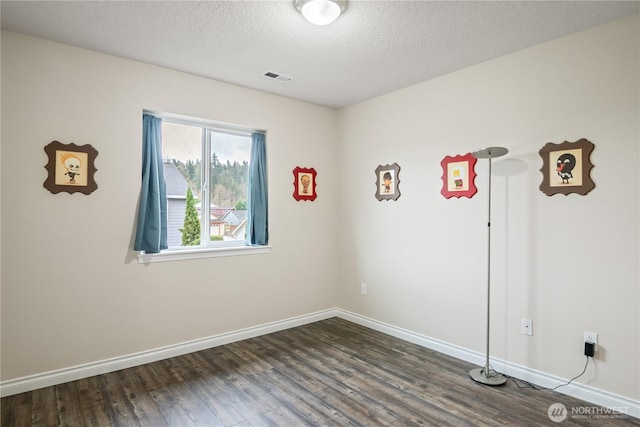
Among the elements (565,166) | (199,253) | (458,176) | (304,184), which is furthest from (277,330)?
(565,166)

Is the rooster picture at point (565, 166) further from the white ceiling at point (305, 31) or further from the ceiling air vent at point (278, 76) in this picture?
the ceiling air vent at point (278, 76)

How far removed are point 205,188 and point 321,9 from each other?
2099mm

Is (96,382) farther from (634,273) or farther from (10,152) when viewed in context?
(634,273)

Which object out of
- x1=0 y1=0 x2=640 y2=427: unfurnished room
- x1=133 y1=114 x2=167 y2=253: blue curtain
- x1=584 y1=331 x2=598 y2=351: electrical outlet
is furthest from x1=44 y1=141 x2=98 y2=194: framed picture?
x1=584 y1=331 x2=598 y2=351: electrical outlet

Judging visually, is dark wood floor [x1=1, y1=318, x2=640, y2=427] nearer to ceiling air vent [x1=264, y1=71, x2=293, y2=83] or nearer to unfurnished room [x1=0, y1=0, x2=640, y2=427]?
unfurnished room [x1=0, y1=0, x2=640, y2=427]

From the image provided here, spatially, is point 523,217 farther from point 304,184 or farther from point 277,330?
point 277,330

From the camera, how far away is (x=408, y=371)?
2.98m

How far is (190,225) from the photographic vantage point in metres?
3.51

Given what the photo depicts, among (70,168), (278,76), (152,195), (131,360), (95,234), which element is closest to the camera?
(70,168)

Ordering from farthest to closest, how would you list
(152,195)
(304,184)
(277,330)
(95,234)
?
(304,184), (277,330), (152,195), (95,234)

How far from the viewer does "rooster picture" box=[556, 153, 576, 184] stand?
2586 mm

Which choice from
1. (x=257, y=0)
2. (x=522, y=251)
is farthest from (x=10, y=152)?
(x=522, y=251)

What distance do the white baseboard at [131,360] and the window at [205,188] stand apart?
32.4 inches

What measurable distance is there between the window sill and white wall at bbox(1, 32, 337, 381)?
64 mm
